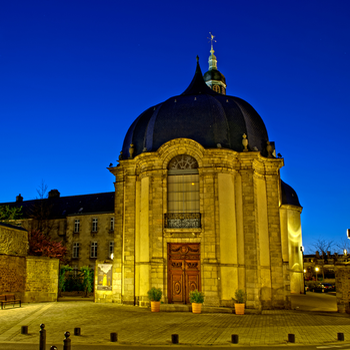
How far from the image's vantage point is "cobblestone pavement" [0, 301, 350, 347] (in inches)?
506

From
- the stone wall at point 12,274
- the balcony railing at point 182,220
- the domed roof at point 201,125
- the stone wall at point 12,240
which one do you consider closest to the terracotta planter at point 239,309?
the balcony railing at point 182,220

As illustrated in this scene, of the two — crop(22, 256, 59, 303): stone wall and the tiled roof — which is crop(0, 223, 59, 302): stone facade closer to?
crop(22, 256, 59, 303): stone wall

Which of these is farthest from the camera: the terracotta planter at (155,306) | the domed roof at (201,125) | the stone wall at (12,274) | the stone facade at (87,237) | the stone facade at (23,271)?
the stone facade at (87,237)

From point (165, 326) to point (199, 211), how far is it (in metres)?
8.35

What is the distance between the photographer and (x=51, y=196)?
5216cm

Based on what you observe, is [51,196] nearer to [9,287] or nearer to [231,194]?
[9,287]

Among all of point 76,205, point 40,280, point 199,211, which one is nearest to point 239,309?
point 199,211

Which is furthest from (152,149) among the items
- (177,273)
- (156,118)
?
(177,273)

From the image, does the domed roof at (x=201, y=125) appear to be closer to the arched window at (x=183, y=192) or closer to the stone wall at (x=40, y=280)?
the arched window at (x=183, y=192)

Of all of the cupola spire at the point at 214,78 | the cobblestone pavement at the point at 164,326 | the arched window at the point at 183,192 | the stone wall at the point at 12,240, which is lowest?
the cobblestone pavement at the point at 164,326

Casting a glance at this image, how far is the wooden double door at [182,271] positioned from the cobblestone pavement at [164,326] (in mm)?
2117

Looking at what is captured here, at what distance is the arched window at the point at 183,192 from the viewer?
2308 cm

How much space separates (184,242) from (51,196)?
33025 mm

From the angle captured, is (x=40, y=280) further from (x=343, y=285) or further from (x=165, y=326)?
(x=343, y=285)
